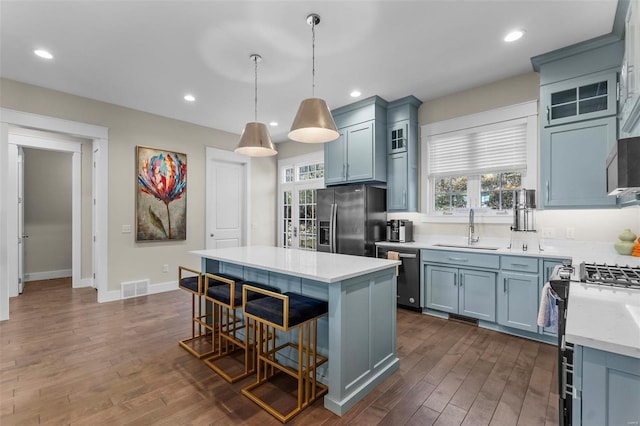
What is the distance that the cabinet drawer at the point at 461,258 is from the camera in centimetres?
319

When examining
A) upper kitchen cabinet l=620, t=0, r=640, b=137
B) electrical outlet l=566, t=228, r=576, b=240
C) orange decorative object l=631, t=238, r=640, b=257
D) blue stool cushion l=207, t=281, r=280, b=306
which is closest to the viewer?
upper kitchen cabinet l=620, t=0, r=640, b=137

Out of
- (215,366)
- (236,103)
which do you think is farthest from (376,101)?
(215,366)

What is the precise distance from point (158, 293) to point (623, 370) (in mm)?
5310

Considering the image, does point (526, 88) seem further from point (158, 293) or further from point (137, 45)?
point (158, 293)

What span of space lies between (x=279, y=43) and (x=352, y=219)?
7.81 feet

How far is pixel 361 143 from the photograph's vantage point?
172 inches

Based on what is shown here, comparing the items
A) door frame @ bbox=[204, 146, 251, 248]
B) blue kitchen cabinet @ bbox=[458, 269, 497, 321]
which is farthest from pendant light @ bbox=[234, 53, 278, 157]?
door frame @ bbox=[204, 146, 251, 248]

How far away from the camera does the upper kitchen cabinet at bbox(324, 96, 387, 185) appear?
425cm

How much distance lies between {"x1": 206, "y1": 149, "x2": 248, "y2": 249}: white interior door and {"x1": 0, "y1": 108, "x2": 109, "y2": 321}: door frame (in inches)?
62.4

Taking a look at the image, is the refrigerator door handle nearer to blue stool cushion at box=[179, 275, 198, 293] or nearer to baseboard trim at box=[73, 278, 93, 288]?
blue stool cushion at box=[179, 275, 198, 293]

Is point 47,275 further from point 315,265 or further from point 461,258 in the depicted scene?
point 461,258

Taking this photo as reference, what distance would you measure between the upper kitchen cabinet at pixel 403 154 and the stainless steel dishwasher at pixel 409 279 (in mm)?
722

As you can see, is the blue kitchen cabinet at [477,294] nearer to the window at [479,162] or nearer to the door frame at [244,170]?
the window at [479,162]

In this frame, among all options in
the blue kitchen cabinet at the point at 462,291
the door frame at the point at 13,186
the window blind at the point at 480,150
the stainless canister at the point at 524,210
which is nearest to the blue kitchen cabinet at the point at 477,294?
the blue kitchen cabinet at the point at 462,291
